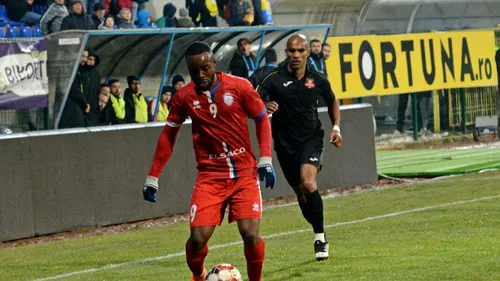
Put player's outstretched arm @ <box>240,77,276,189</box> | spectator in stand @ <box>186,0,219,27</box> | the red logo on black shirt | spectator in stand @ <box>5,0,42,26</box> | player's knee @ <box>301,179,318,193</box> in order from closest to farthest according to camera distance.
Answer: player's outstretched arm @ <box>240,77,276,189</box>, player's knee @ <box>301,179,318,193</box>, the red logo on black shirt, spectator in stand @ <box>5,0,42,26</box>, spectator in stand @ <box>186,0,219,27</box>

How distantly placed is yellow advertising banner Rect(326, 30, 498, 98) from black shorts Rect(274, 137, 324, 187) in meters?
13.8

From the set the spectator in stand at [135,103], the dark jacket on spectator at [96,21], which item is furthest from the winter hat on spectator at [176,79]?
the dark jacket on spectator at [96,21]

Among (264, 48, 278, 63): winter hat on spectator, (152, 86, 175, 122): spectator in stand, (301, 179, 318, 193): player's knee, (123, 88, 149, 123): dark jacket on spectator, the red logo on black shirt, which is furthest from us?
(264, 48, 278, 63): winter hat on spectator

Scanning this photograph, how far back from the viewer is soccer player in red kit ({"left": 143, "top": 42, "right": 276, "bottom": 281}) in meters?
8.84

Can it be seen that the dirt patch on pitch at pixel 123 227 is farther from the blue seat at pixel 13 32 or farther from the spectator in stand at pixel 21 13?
the spectator in stand at pixel 21 13

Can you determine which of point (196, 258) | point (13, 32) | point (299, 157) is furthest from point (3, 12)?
point (196, 258)

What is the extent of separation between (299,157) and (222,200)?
2.76 meters

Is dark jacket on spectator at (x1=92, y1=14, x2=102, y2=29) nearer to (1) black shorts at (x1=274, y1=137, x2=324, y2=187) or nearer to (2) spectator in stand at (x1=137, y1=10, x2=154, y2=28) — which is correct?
(2) spectator in stand at (x1=137, y1=10, x2=154, y2=28)

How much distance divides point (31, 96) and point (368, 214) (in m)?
5.11

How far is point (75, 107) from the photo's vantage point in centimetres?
1742

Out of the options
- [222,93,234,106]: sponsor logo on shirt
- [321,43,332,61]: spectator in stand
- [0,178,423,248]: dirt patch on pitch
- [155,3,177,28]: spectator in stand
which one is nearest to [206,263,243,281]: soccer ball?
[222,93,234,106]: sponsor logo on shirt

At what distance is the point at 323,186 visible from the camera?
1884 cm

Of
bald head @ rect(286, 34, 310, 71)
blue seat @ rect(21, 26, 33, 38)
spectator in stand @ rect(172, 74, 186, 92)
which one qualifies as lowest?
spectator in stand @ rect(172, 74, 186, 92)

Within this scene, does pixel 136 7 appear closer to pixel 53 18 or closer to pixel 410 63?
pixel 53 18
